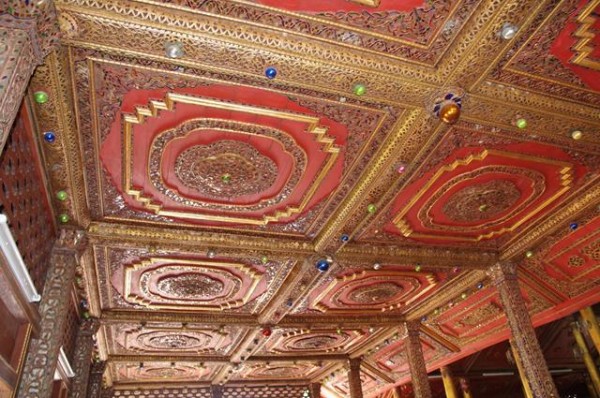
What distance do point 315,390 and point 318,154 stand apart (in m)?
13.3

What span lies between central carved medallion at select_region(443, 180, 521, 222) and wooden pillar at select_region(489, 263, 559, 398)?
1.57m

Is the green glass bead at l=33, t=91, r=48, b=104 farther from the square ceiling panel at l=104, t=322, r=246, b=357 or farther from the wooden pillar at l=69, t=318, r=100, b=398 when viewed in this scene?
the square ceiling panel at l=104, t=322, r=246, b=357

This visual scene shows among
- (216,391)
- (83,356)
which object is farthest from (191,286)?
(216,391)

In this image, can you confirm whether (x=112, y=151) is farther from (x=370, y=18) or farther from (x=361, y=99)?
(x=370, y=18)

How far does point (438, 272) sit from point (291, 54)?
5.96 meters

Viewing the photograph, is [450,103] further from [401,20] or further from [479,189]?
[479,189]

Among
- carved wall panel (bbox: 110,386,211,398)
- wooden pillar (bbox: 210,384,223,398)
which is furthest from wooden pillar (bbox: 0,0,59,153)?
wooden pillar (bbox: 210,384,223,398)

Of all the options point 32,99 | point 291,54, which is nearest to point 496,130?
point 291,54

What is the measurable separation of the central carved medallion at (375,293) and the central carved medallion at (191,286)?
2823 millimetres

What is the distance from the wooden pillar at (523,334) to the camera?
664 centimetres

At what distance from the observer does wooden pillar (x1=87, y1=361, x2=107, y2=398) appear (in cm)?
988

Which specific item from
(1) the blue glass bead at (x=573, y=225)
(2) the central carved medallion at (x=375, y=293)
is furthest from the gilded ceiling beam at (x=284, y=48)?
(2) the central carved medallion at (x=375, y=293)

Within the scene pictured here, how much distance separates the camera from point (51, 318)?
15.0 feet

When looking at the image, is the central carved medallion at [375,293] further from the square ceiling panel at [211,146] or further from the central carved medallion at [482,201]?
the square ceiling panel at [211,146]
